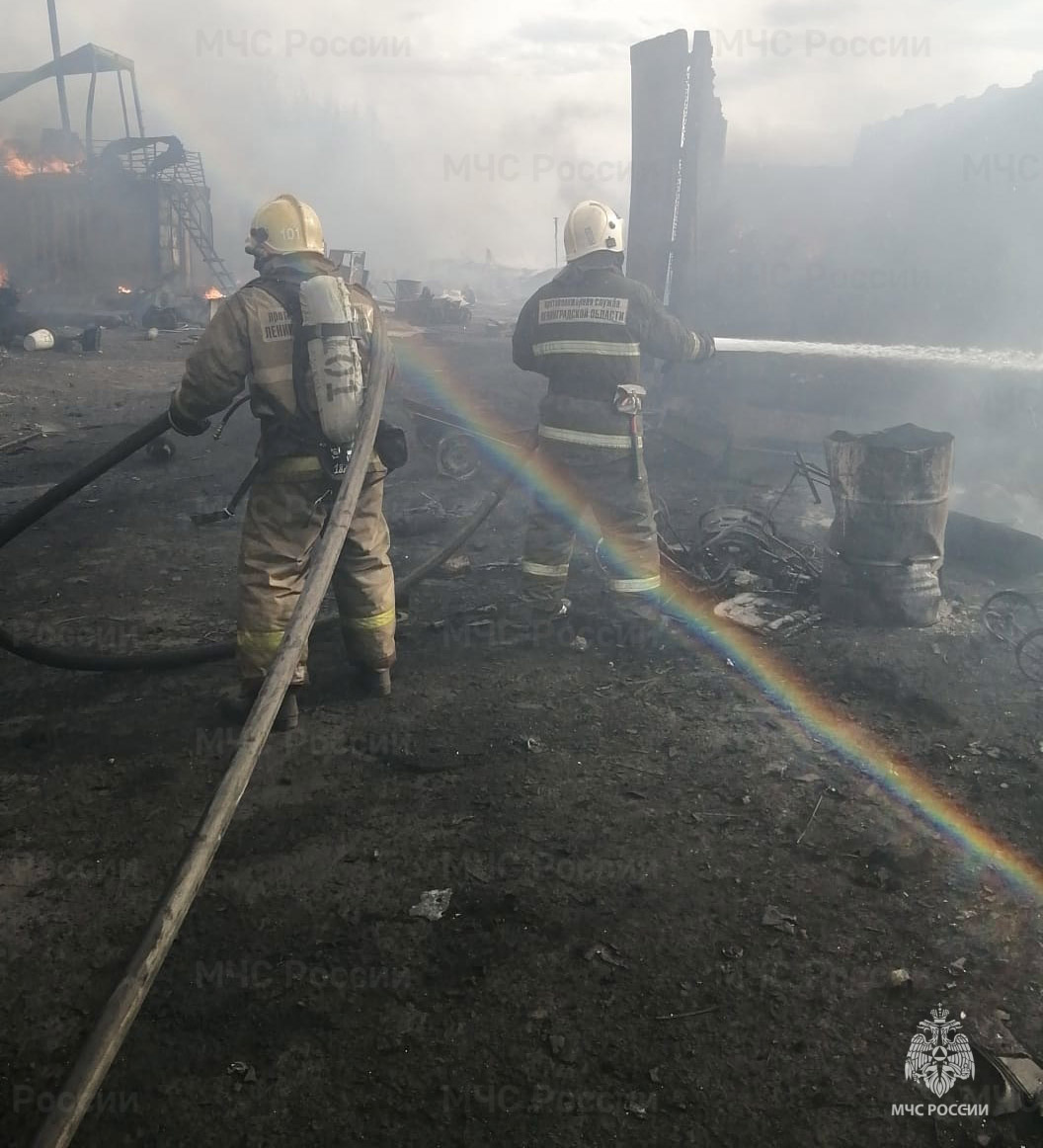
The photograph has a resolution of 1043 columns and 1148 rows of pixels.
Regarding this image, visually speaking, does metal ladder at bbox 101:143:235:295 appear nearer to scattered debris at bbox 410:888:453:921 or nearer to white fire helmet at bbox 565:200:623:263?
white fire helmet at bbox 565:200:623:263

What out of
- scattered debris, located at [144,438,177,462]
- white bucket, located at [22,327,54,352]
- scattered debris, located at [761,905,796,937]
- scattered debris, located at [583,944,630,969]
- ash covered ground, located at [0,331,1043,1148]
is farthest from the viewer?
white bucket, located at [22,327,54,352]

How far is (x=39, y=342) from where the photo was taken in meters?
14.6

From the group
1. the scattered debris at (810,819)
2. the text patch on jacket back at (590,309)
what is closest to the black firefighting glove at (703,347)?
the text patch on jacket back at (590,309)

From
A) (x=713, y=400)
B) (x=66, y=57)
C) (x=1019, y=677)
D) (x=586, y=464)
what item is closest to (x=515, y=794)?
(x=586, y=464)

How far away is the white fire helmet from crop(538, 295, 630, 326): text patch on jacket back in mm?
246

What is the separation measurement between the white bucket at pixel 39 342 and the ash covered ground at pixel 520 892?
478 inches

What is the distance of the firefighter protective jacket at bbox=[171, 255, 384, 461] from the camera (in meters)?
3.42

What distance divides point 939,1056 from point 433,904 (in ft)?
4.86

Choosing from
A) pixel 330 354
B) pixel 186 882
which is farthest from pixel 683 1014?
pixel 330 354

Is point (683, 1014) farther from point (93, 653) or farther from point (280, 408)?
point (93, 653)

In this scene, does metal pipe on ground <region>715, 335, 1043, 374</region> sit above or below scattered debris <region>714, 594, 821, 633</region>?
above

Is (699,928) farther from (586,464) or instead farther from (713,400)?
(713,400)

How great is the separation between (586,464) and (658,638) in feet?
3.53

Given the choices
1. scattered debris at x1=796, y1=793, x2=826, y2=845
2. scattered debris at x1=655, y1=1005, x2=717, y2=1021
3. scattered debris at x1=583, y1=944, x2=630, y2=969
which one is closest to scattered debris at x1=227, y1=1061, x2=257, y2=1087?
scattered debris at x1=583, y1=944, x2=630, y2=969
